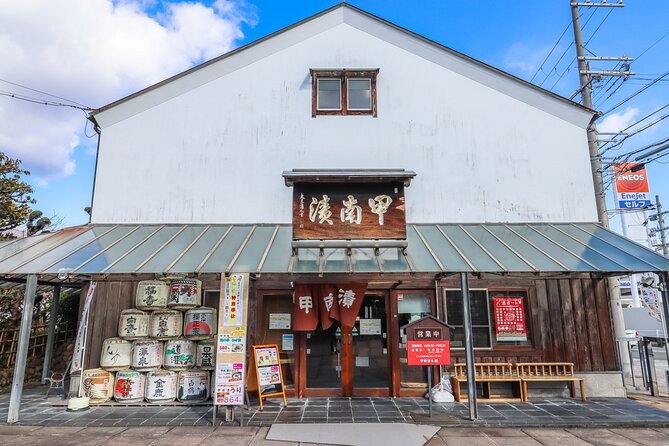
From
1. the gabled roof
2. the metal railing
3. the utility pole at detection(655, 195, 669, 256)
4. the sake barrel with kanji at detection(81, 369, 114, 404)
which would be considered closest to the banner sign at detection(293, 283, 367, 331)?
the sake barrel with kanji at detection(81, 369, 114, 404)

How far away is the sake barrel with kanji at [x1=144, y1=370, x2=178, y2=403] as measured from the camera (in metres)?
7.67

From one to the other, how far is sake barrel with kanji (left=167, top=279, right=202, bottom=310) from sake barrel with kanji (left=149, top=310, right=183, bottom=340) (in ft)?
0.61

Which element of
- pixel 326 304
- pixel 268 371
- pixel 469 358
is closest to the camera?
pixel 469 358

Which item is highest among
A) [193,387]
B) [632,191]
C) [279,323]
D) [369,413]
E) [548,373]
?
[632,191]

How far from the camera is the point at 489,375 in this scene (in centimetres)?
795

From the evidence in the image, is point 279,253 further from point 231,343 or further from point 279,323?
point 279,323

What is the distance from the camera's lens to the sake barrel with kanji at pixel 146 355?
7840 mm

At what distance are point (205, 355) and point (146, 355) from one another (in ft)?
4.06

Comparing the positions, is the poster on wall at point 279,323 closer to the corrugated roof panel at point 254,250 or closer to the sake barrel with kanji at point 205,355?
the sake barrel with kanji at point 205,355

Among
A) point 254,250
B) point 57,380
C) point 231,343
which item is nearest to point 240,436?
point 231,343

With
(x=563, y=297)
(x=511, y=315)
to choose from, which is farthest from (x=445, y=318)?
(x=563, y=297)

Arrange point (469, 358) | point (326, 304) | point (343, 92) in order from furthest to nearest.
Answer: point (343, 92)
point (326, 304)
point (469, 358)

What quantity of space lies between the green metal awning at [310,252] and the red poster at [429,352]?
1.55 m

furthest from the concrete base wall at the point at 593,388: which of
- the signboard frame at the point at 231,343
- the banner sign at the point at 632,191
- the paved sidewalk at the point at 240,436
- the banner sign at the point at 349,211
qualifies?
the banner sign at the point at 632,191
